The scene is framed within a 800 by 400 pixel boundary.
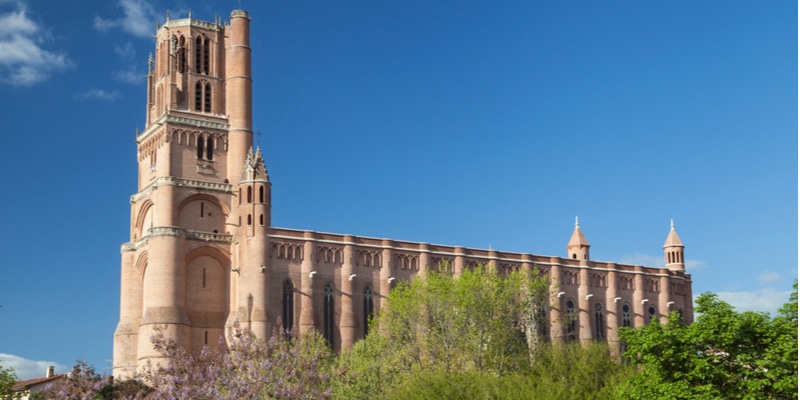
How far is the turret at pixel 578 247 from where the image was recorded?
98.3 m

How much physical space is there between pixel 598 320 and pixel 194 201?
33718 mm

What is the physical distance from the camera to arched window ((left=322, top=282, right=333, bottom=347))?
8088 centimetres

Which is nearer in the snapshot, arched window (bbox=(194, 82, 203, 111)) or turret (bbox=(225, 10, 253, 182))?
turret (bbox=(225, 10, 253, 182))

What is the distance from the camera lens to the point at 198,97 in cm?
8475

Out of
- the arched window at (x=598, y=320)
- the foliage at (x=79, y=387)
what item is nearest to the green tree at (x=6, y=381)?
the foliage at (x=79, y=387)

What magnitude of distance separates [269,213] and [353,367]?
18971 millimetres

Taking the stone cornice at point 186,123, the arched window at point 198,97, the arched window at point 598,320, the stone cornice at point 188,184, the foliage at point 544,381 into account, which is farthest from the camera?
the arched window at point 598,320

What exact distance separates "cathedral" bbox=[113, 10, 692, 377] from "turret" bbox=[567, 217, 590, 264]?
915cm

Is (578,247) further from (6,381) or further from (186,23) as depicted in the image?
(6,381)

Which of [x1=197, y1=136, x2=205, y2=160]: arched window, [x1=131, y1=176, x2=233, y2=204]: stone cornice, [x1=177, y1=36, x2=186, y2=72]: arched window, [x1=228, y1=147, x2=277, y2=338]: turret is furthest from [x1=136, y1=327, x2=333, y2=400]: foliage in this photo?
[x1=177, y1=36, x2=186, y2=72]: arched window

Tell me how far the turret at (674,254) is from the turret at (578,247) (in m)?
9.03

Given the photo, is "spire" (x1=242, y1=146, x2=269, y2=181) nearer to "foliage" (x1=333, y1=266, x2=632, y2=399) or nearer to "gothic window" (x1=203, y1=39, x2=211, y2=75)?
"gothic window" (x1=203, y1=39, x2=211, y2=75)

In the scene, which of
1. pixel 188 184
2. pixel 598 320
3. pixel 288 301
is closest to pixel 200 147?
pixel 188 184

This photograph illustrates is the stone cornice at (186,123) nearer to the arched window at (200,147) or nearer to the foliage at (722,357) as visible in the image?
the arched window at (200,147)
